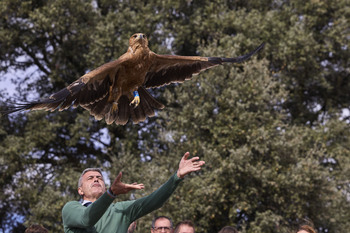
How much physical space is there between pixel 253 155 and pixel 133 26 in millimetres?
5147

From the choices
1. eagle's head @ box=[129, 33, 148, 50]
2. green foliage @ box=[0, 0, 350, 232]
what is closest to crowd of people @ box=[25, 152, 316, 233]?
eagle's head @ box=[129, 33, 148, 50]

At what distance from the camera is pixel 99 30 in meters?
16.5

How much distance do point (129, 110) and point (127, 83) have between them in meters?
0.42

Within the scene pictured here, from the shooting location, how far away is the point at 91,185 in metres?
4.35

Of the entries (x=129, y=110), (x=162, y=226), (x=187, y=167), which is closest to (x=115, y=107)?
(x=129, y=110)

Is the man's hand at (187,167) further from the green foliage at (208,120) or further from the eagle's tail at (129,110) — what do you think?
the green foliage at (208,120)

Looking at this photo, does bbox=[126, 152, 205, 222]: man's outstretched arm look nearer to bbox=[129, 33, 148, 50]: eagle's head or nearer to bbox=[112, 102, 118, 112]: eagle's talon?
bbox=[129, 33, 148, 50]: eagle's head

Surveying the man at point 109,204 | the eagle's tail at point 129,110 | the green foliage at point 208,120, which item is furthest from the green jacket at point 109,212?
the green foliage at point 208,120

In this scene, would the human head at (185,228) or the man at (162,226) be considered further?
the human head at (185,228)

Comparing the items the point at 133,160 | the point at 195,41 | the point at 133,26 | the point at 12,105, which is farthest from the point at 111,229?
the point at 195,41

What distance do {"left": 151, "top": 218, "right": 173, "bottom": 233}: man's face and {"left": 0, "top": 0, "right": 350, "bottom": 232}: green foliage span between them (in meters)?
8.22

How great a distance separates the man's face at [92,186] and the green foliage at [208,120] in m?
9.38

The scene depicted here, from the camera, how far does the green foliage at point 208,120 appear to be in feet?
46.9

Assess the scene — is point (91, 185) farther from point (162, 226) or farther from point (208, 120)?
point (208, 120)
